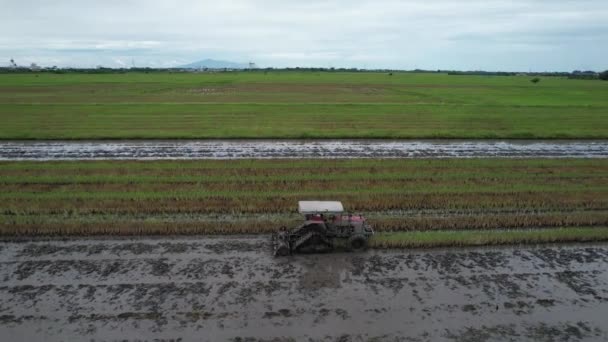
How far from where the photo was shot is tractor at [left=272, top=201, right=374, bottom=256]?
1205 centimetres

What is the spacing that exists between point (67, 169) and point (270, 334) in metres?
15.8

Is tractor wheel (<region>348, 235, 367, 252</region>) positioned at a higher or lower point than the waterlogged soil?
higher

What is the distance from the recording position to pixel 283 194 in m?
16.7

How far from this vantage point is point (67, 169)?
65.2 ft

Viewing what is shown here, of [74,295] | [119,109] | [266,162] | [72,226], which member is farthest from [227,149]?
[119,109]

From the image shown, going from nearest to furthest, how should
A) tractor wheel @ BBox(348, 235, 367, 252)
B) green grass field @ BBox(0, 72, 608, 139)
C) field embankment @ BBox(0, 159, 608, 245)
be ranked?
tractor wheel @ BBox(348, 235, 367, 252), field embankment @ BBox(0, 159, 608, 245), green grass field @ BBox(0, 72, 608, 139)

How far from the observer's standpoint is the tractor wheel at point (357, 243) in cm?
1227

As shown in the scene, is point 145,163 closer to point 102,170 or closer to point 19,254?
point 102,170

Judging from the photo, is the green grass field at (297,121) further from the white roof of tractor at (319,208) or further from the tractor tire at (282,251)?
the tractor tire at (282,251)

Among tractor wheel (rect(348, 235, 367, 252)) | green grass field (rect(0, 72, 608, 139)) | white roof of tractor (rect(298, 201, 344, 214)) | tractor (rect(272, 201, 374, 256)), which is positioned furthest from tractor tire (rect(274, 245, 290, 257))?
green grass field (rect(0, 72, 608, 139))

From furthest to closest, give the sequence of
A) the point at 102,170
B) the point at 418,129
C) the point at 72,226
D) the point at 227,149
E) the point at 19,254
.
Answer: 1. the point at 418,129
2. the point at 227,149
3. the point at 102,170
4. the point at 72,226
5. the point at 19,254

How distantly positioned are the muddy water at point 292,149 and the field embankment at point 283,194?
184 cm

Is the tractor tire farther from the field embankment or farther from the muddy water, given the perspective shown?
the muddy water

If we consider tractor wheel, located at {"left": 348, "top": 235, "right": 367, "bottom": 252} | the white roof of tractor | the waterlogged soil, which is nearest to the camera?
the waterlogged soil
